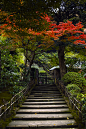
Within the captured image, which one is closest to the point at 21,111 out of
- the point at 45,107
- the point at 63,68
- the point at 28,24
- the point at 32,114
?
the point at 32,114

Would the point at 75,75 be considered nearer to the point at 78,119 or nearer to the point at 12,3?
the point at 78,119

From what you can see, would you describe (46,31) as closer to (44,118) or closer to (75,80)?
(75,80)

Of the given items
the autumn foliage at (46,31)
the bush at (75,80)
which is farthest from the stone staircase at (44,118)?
the autumn foliage at (46,31)

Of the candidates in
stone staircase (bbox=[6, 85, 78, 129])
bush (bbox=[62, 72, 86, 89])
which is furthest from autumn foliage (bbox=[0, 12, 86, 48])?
stone staircase (bbox=[6, 85, 78, 129])

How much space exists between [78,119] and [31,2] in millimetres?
5420

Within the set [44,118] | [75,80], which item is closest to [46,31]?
[75,80]

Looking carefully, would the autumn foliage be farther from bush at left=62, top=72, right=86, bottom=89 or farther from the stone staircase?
the stone staircase

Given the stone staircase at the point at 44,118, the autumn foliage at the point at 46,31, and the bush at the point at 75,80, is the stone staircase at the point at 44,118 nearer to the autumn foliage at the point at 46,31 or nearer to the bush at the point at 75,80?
the bush at the point at 75,80

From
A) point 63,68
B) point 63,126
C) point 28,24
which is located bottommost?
point 63,126

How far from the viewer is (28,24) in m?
4.90

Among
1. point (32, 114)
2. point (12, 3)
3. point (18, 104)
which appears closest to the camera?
point (12, 3)

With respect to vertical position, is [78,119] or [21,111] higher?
[78,119]

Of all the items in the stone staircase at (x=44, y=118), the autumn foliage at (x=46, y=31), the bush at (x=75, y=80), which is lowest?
the stone staircase at (x=44, y=118)

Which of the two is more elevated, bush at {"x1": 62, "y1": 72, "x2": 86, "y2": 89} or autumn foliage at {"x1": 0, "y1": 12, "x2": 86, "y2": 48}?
autumn foliage at {"x1": 0, "y1": 12, "x2": 86, "y2": 48}
